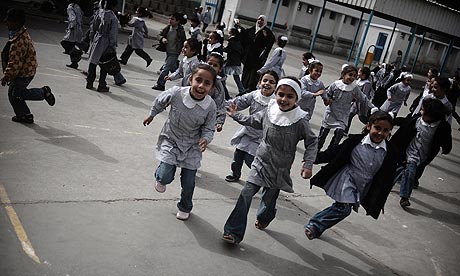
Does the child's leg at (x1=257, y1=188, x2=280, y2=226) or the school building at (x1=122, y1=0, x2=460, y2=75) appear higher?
the school building at (x1=122, y1=0, x2=460, y2=75)

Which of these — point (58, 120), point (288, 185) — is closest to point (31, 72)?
point (58, 120)

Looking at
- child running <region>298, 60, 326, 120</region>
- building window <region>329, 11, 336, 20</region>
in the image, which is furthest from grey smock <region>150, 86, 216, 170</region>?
building window <region>329, 11, 336, 20</region>

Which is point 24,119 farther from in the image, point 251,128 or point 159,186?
point 251,128

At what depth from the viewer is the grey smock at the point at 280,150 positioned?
3.73m

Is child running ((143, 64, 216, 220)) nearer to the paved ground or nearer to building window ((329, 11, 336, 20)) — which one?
the paved ground

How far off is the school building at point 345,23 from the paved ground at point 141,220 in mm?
17318

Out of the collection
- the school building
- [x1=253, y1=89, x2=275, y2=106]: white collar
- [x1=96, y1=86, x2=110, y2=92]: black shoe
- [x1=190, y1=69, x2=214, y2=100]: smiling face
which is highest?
the school building

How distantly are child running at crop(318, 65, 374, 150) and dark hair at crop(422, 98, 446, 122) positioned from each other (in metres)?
1.05

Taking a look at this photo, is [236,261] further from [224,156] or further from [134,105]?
[134,105]

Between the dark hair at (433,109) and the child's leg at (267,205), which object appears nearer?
the child's leg at (267,205)

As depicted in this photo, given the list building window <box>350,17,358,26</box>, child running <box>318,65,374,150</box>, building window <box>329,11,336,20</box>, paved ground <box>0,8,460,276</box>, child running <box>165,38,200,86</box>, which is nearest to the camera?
paved ground <box>0,8,460,276</box>

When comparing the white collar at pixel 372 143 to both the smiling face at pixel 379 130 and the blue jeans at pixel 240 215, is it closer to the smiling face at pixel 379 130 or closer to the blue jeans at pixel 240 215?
the smiling face at pixel 379 130

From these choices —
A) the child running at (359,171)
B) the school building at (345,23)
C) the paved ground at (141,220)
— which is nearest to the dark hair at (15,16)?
the paved ground at (141,220)

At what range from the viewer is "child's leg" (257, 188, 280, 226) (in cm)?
399
